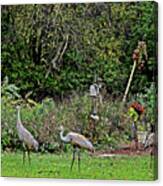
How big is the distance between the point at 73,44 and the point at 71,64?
7cm

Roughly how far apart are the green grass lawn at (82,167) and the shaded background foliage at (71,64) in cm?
4

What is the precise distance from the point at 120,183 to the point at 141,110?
26 cm

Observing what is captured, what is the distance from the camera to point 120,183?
2.24 meters

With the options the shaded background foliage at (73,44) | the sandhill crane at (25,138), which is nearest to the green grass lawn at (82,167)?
the sandhill crane at (25,138)

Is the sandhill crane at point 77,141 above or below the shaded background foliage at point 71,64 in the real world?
below

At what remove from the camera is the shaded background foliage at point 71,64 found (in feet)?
7.31

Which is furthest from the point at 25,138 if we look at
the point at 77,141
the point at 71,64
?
the point at 71,64

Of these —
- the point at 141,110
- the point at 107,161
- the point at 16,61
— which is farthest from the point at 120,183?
the point at 16,61

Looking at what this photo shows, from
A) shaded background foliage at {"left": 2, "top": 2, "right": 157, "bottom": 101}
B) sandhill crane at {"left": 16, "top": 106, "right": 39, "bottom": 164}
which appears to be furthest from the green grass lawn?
shaded background foliage at {"left": 2, "top": 2, "right": 157, "bottom": 101}

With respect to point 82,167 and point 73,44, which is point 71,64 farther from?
point 82,167

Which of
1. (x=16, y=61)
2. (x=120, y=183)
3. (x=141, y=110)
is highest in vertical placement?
(x=16, y=61)

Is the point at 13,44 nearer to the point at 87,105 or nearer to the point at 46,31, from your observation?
the point at 46,31

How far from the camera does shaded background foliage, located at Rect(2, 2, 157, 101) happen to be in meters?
2.23

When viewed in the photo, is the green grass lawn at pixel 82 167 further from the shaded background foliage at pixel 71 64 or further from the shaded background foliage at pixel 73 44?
the shaded background foliage at pixel 73 44
